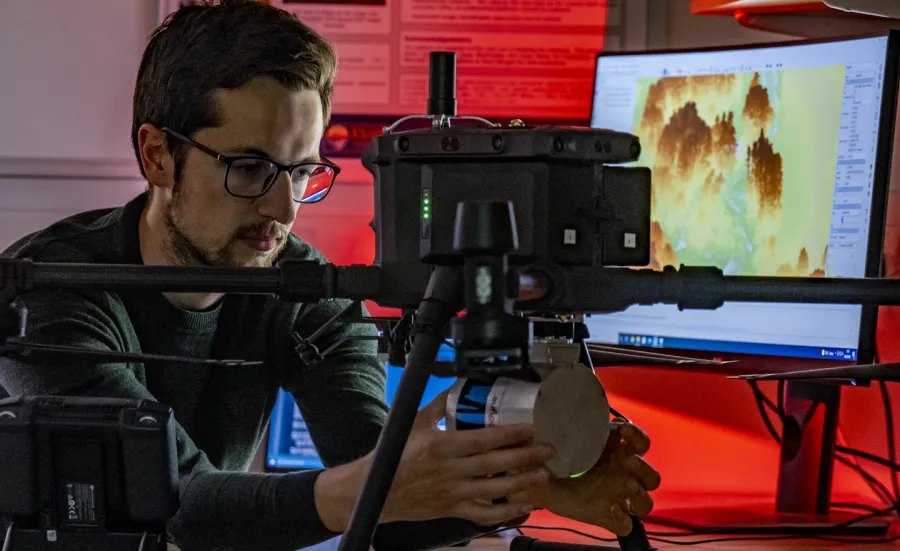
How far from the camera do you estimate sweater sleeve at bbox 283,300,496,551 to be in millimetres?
1409

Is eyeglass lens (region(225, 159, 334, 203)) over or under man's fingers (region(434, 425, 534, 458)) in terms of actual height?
over

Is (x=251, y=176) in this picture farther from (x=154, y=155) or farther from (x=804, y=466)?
(x=804, y=466)

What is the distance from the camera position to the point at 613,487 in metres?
0.87

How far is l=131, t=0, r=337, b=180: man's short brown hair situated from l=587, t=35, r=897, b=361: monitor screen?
472 mm

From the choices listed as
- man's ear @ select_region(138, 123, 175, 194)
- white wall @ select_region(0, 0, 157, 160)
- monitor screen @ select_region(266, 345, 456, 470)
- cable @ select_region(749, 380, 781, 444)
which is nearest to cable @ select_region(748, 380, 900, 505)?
cable @ select_region(749, 380, 781, 444)

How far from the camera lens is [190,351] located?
1.42 meters

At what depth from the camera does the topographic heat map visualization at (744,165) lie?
4.61ft

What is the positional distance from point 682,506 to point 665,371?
0.39 m

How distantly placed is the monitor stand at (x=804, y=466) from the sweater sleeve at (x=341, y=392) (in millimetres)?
→ 371

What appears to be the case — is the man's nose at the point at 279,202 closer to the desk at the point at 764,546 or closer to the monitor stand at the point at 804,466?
the desk at the point at 764,546

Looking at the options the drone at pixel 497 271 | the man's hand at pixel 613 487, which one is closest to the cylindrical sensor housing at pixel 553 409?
the drone at pixel 497 271

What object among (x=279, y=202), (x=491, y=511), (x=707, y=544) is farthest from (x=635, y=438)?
(x=279, y=202)

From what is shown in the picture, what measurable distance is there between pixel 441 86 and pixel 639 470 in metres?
0.34

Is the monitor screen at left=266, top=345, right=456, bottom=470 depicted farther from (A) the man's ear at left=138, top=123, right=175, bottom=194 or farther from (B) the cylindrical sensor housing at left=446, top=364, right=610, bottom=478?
(B) the cylindrical sensor housing at left=446, top=364, right=610, bottom=478
